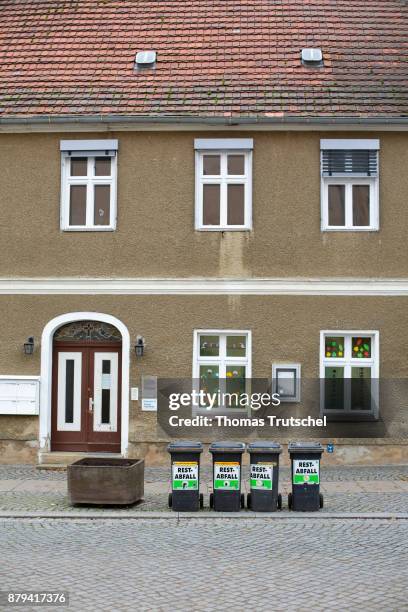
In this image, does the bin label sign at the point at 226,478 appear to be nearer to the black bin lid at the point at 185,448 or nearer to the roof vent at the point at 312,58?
the black bin lid at the point at 185,448

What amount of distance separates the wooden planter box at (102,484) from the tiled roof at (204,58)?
7.73 m

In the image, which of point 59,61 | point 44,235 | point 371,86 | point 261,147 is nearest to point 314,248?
point 261,147

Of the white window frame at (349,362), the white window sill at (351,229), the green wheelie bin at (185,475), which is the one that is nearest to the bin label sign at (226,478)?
the green wheelie bin at (185,475)

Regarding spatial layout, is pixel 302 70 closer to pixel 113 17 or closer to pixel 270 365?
pixel 113 17

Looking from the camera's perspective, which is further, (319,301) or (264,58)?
(264,58)

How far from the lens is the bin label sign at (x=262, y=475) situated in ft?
40.2

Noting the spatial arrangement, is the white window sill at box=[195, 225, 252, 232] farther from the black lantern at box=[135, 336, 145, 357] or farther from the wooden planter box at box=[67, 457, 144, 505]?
the wooden planter box at box=[67, 457, 144, 505]

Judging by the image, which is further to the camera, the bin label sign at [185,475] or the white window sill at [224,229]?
the white window sill at [224,229]

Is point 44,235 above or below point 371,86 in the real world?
below

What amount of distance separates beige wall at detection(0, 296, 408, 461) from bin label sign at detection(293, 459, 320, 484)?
4.44 metres

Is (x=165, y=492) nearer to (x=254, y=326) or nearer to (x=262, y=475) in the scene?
(x=262, y=475)

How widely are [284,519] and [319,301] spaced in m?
5.80

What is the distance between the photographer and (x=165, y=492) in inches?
548

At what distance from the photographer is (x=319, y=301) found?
54.9ft
